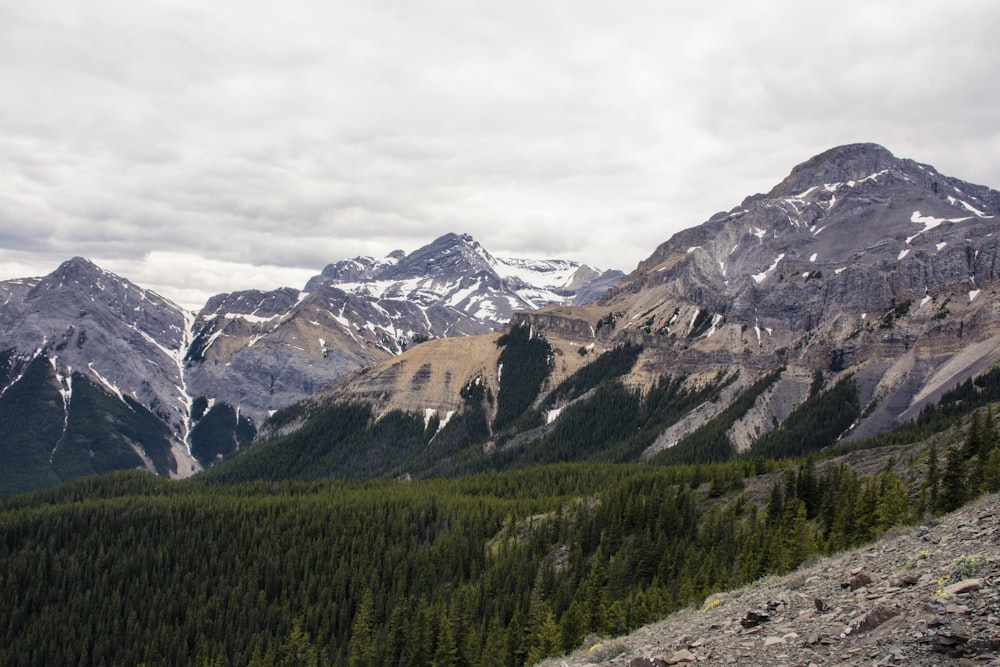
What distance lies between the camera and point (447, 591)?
110688 mm

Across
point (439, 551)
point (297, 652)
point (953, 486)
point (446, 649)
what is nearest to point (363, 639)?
point (297, 652)

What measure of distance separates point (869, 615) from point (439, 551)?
10759cm

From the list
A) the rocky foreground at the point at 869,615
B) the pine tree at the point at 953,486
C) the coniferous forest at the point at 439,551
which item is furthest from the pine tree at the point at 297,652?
the pine tree at the point at 953,486

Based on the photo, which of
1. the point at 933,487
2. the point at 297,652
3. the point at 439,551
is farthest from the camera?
the point at 439,551

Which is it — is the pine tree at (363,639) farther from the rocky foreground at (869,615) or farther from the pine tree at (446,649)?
the rocky foreground at (869,615)

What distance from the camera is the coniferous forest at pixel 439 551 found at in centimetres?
7256

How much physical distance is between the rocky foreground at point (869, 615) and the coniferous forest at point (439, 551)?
65.4 feet

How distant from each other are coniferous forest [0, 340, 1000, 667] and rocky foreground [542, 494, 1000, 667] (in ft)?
65.4

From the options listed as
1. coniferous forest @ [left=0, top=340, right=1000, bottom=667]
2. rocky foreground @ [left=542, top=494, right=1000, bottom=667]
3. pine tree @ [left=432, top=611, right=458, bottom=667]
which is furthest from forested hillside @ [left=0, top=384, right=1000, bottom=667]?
rocky foreground @ [left=542, top=494, right=1000, bottom=667]

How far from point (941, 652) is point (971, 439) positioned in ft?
232

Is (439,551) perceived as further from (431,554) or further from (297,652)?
(297,652)

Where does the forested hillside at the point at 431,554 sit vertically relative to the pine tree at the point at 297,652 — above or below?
above

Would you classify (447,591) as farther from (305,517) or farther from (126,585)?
(126,585)

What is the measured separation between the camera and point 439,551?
414 ft
